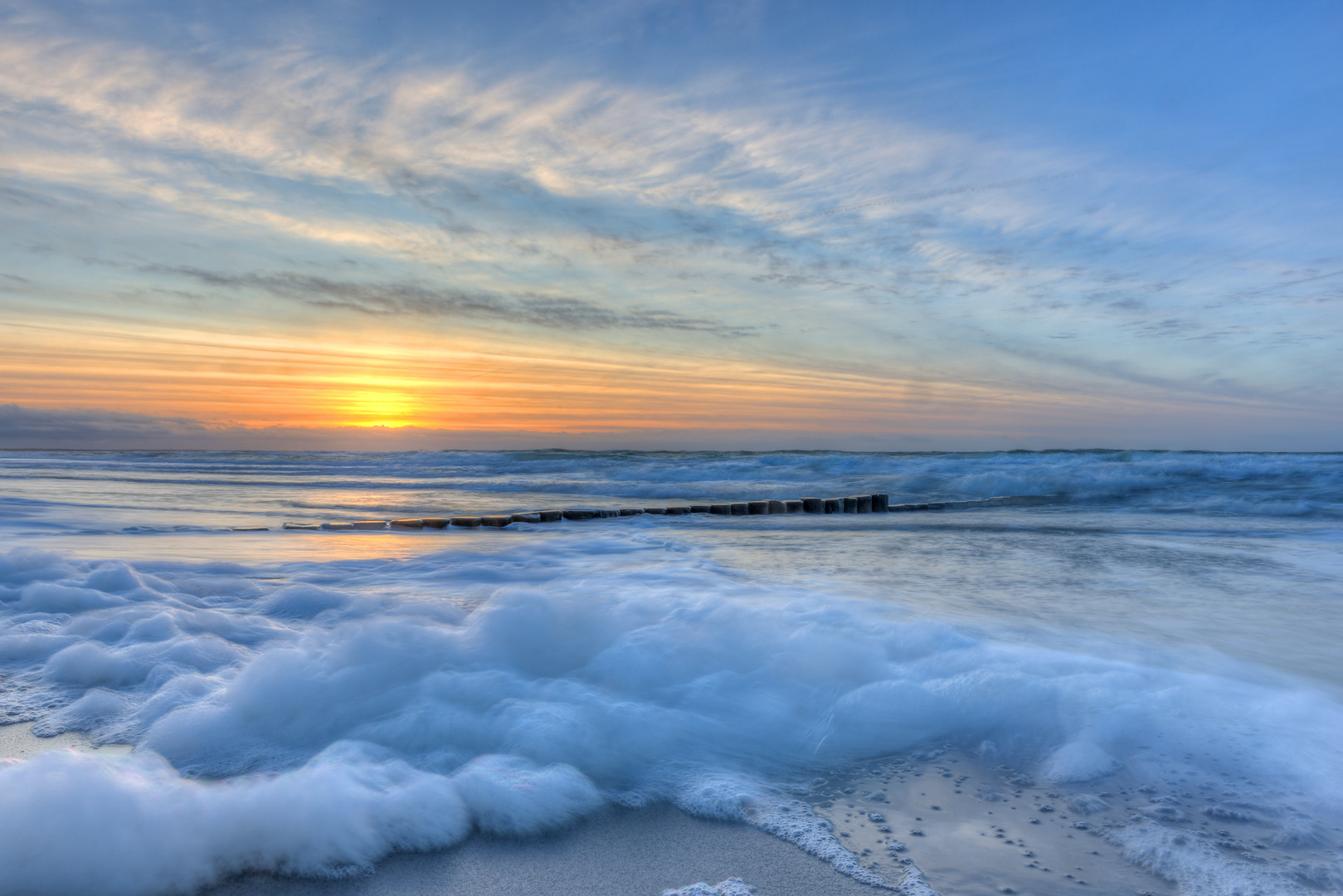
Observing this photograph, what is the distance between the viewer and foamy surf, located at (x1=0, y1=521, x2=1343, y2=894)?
2072mm

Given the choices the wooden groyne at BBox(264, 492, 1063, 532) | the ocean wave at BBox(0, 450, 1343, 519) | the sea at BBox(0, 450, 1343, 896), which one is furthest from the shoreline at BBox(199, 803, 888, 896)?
the ocean wave at BBox(0, 450, 1343, 519)

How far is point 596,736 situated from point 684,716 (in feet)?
1.44

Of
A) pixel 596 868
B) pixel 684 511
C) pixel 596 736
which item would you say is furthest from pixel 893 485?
pixel 596 868

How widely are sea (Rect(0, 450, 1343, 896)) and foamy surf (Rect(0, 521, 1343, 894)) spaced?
1 cm

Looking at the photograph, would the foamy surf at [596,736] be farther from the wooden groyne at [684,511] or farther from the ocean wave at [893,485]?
the ocean wave at [893,485]

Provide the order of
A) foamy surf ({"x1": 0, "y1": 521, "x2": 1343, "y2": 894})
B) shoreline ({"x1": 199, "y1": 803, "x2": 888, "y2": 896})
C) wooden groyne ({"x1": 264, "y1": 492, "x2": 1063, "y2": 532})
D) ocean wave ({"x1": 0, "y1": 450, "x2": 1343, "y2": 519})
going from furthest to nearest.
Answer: ocean wave ({"x1": 0, "y1": 450, "x2": 1343, "y2": 519}), wooden groyne ({"x1": 264, "y1": 492, "x2": 1063, "y2": 532}), foamy surf ({"x1": 0, "y1": 521, "x2": 1343, "y2": 894}), shoreline ({"x1": 199, "y1": 803, "x2": 888, "y2": 896})

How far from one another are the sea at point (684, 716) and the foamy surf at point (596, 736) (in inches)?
0.6

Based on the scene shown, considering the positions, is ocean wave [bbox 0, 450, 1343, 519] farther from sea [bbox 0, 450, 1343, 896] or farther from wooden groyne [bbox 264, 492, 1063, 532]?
sea [bbox 0, 450, 1343, 896]

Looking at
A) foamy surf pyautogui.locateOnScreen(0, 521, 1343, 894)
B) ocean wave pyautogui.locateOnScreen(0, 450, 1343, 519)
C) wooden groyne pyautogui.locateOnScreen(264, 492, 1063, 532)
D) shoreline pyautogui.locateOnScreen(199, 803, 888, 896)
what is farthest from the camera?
ocean wave pyautogui.locateOnScreen(0, 450, 1343, 519)

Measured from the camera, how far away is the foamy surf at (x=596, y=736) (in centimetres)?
207

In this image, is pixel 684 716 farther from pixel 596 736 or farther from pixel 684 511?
pixel 684 511

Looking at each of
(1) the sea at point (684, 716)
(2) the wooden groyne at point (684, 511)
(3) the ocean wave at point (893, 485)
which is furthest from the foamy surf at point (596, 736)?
(3) the ocean wave at point (893, 485)

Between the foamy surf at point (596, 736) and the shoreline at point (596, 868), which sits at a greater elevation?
the foamy surf at point (596, 736)

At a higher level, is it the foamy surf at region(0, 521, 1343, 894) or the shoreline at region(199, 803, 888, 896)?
the foamy surf at region(0, 521, 1343, 894)
